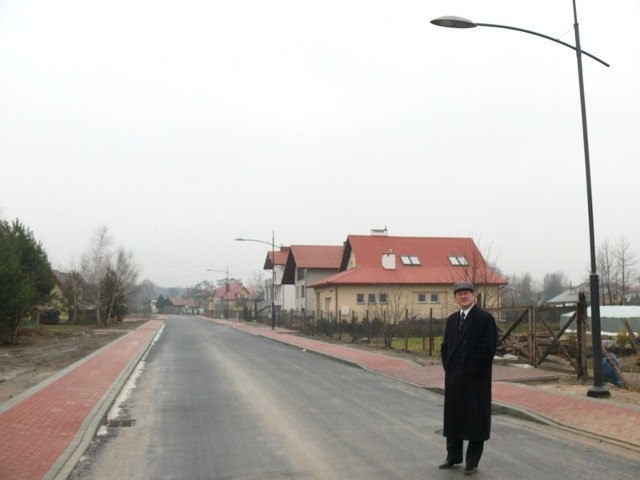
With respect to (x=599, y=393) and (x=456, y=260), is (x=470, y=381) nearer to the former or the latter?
(x=599, y=393)

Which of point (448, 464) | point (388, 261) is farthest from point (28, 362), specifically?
point (388, 261)

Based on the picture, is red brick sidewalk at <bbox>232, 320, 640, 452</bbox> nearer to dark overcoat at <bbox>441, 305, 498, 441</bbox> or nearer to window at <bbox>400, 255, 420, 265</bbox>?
dark overcoat at <bbox>441, 305, 498, 441</bbox>

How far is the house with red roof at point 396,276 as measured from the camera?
1748 inches

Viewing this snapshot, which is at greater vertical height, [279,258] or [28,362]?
[279,258]

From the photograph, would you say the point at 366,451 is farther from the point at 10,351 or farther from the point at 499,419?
the point at 10,351

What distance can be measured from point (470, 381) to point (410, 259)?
4215 centimetres

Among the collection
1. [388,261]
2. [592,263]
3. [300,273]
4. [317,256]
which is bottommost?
[592,263]

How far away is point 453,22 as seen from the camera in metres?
10.4

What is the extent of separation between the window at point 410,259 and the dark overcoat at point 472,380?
41787 millimetres

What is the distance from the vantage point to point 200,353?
75.3ft

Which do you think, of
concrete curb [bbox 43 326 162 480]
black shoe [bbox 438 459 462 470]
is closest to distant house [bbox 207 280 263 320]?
concrete curb [bbox 43 326 162 480]

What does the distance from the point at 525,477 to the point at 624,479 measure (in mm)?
880

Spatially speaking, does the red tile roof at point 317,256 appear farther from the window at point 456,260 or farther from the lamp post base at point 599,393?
the lamp post base at point 599,393

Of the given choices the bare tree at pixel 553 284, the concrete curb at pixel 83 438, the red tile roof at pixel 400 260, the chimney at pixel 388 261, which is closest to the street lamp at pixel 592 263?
the concrete curb at pixel 83 438
